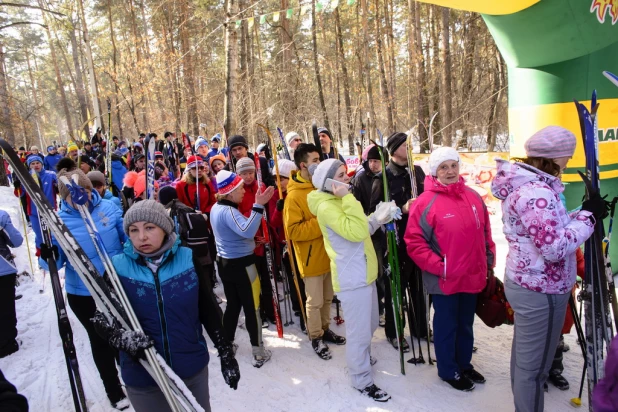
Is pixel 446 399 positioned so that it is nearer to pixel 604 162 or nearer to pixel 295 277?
pixel 295 277

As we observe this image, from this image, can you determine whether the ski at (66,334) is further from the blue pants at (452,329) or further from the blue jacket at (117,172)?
the blue jacket at (117,172)

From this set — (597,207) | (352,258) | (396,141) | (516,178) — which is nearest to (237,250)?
(352,258)

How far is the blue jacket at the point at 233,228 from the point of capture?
3.20 metres

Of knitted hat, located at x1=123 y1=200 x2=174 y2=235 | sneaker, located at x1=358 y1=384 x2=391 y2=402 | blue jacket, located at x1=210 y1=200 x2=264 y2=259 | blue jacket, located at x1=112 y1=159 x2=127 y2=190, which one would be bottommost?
sneaker, located at x1=358 y1=384 x2=391 y2=402

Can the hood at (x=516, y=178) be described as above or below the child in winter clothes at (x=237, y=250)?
above

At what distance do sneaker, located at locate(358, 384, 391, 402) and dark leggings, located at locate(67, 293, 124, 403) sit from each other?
6.75 ft

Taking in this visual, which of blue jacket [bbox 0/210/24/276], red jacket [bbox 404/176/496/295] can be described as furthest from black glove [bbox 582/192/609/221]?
blue jacket [bbox 0/210/24/276]

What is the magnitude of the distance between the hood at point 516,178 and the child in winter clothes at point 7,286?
454cm

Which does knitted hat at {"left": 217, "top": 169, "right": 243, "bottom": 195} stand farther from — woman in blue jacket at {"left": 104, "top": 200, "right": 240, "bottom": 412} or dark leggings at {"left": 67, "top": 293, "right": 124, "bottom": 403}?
dark leggings at {"left": 67, "top": 293, "right": 124, "bottom": 403}

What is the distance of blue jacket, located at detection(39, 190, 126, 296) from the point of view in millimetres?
2824

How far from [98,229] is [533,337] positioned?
310 cm

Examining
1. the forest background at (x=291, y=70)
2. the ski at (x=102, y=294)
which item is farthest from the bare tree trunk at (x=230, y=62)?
the ski at (x=102, y=294)

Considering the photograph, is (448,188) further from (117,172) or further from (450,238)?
(117,172)

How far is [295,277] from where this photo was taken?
4.08 meters
